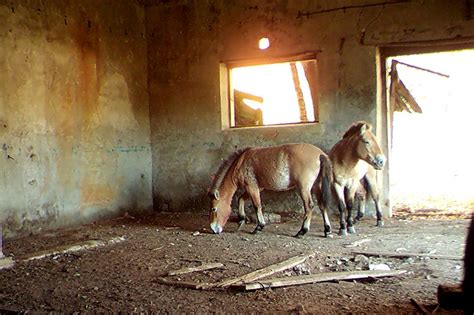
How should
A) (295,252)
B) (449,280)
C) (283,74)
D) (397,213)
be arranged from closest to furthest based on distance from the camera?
(449,280)
(295,252)
(397,213)
(283,74)

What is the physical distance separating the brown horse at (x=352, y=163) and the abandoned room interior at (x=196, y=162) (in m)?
0.05

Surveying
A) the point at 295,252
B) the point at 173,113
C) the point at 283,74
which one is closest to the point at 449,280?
the point at 295,252

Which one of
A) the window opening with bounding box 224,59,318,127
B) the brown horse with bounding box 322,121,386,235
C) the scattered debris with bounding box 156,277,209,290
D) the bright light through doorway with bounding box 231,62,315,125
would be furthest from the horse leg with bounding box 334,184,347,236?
the bright light through doorway with bounding box 231,62,315,125

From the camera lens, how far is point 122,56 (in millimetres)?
8570

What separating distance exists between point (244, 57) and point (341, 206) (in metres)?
3.55

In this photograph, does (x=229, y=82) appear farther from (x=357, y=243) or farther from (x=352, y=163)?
(x=357, y=243)

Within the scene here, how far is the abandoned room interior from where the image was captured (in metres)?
3.87

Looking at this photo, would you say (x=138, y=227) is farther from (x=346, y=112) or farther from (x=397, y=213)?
(x=397, y=213)

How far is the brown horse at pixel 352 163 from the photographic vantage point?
6.33 meters

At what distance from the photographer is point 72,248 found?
5609 millimetres

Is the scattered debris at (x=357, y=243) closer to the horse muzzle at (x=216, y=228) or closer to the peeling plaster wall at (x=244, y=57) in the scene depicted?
the horse muzzle at (x=216, y=228)

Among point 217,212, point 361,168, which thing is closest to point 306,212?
point 361,168

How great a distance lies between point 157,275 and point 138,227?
10.3ft

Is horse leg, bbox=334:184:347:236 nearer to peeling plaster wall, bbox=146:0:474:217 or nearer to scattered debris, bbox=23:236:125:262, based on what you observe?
peeling plaster wall, bbox=146:0:474:217
